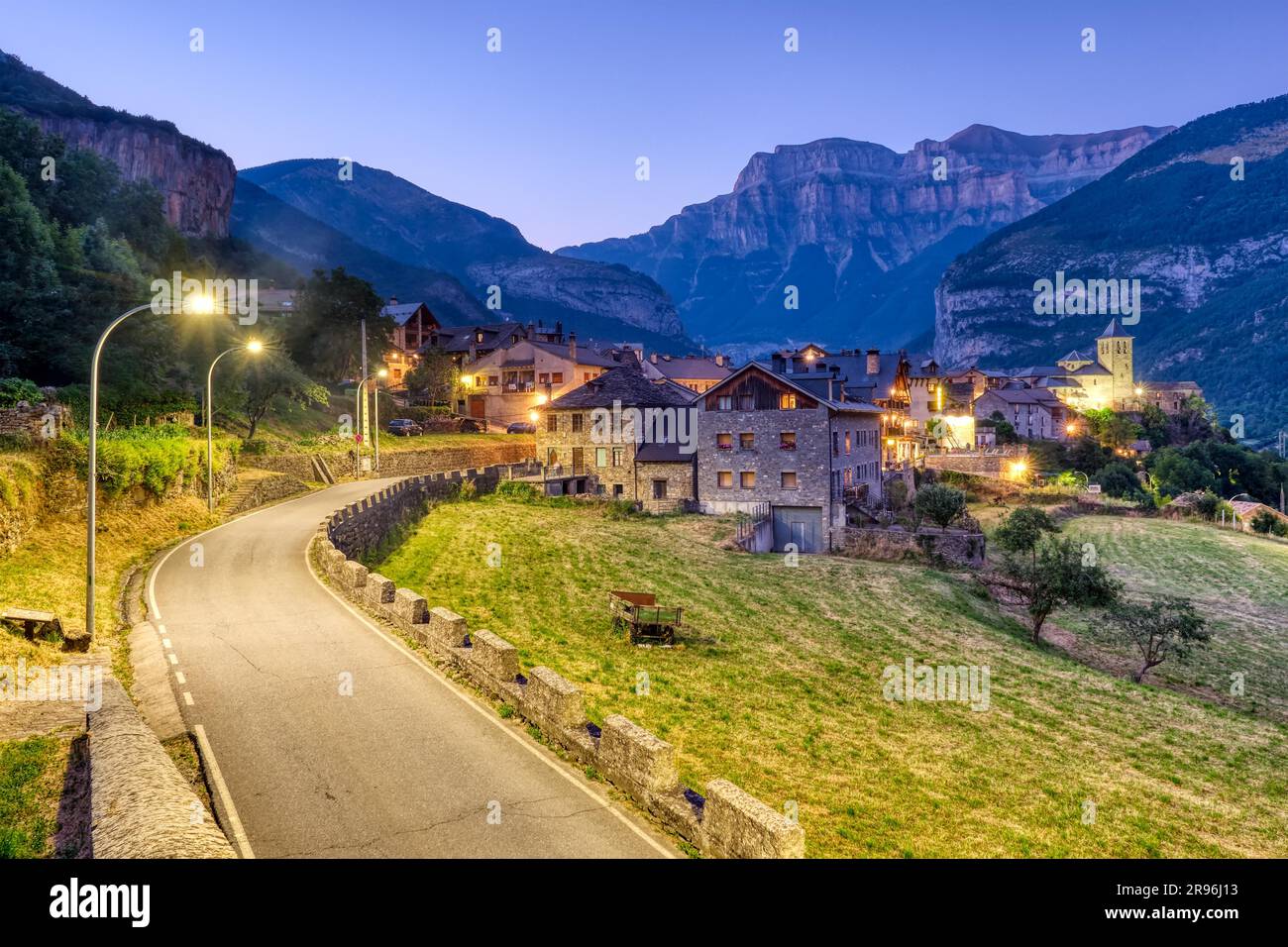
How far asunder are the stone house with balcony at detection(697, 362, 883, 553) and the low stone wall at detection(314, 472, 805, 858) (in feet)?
111

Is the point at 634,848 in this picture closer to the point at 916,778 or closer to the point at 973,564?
the point at 916,778

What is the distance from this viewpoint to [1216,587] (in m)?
46.2

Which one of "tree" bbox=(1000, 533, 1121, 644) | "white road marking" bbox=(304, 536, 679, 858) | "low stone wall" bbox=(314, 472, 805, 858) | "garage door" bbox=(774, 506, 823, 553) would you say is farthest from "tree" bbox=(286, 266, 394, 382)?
"tree" bbox=(1000, 533, 1121, 644)

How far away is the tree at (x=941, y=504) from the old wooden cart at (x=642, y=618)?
3117 centimetres

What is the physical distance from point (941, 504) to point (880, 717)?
1324 inches

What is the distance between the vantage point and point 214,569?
82.2 feet

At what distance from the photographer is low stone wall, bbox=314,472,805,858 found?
8.70m

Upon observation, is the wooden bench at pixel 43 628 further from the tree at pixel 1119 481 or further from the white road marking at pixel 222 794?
the tree at pixel 1119 481

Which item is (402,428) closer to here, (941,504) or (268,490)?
(268,490)

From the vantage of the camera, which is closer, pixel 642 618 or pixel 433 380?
pixel 642 618

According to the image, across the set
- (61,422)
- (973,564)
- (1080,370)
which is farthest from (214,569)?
(1080,370)

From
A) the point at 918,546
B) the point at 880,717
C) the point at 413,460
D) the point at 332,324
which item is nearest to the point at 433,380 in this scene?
the point at 332,324

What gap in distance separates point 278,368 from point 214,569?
27947 millimetres

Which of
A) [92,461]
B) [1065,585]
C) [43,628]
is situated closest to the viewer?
[43,628]
